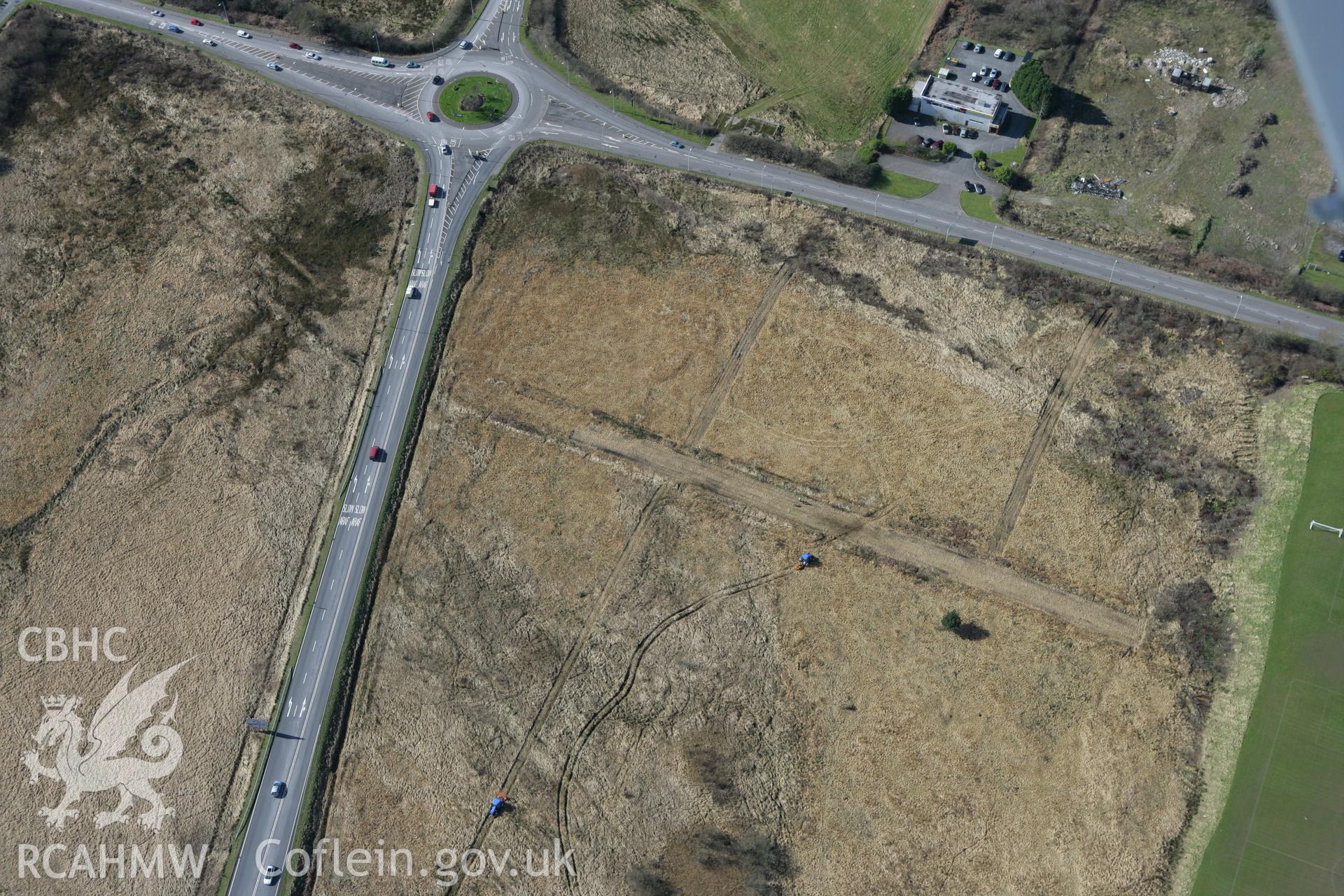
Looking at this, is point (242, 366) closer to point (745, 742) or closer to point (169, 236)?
point (169, 236)

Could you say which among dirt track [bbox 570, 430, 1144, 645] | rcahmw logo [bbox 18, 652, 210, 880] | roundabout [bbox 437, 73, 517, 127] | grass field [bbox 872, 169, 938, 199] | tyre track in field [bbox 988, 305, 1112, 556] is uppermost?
grass field [bbox 872, 169, 938, 199]

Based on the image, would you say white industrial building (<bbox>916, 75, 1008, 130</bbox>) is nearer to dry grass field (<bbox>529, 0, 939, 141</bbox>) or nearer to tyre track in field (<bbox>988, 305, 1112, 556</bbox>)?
dry grass field (<bbox>529, 0, 939, 141</bbox>)

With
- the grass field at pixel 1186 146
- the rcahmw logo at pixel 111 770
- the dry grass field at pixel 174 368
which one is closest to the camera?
the rcahmw logo at pixel 111 770

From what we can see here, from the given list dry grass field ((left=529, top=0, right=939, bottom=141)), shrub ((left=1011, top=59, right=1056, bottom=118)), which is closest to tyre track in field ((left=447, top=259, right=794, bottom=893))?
dry grass field ((left=529, top=0, right=939, bottom=141))

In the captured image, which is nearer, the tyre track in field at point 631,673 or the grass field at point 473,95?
the tyre track in field at point 631,673

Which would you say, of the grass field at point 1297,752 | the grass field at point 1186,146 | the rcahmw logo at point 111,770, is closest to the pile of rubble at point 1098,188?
the grass field at point 1186,146

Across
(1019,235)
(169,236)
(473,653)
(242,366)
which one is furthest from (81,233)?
(1019,235)

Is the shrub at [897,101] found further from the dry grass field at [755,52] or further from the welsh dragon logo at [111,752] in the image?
the welsh dragon logo at [111,752]
